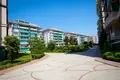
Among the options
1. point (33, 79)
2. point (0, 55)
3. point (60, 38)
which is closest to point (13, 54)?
point (0, 55)

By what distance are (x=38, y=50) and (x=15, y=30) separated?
182 feet

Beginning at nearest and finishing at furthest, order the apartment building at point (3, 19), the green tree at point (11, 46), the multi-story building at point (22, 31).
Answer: the green tree at point (11, 46) < the apartment building at point (3, 19) < the multi-story building at point (22, 31)

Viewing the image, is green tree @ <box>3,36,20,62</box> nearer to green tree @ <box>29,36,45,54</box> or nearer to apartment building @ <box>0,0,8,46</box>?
apartment building @ <box>0,0,8,46</box>

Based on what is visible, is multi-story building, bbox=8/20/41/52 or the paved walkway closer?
the paved walkway

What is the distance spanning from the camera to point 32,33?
9425cm

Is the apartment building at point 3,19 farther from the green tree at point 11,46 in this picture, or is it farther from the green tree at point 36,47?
the green tree at point 11,46

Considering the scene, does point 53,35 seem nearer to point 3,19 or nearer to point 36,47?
point 36,47

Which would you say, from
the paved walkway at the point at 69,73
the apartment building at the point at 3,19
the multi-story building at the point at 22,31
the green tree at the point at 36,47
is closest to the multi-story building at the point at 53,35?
the multi-story building at the point at 22,31

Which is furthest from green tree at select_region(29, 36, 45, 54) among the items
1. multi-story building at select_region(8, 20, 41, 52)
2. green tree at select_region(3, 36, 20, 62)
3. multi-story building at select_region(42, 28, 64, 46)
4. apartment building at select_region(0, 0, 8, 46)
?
multi-story building at select_region(42, 28, 64, 46)

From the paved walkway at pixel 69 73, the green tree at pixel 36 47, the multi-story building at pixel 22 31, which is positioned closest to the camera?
the paved walkway at pixel 69 73

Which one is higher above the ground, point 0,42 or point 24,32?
point 24,32

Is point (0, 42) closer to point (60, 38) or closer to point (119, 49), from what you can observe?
point (119, 49)

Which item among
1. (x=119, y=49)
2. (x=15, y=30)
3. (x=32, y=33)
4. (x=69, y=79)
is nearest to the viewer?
(x=69, y=79)

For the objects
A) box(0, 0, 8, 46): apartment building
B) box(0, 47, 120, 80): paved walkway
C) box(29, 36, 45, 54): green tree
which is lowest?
box(0, 47, 120, 80): paved walkway
